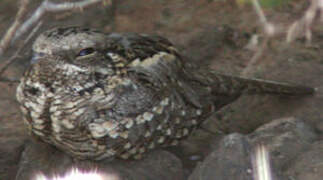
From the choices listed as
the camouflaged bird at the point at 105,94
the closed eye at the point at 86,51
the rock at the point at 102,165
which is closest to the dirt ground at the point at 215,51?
the rock at the point at 102,165

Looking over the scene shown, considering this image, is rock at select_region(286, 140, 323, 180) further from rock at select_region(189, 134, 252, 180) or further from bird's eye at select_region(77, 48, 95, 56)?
bird's eye at select_region(77, 48, 95, 56)

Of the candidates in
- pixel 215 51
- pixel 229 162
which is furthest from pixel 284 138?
pixel 215 51

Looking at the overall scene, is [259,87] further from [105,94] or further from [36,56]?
[36,56]

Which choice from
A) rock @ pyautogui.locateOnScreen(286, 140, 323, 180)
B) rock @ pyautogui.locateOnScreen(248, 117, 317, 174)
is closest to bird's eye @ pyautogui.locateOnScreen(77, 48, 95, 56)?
rock @ pyautogui.locateOnScreen(248, 117, 317, 174)

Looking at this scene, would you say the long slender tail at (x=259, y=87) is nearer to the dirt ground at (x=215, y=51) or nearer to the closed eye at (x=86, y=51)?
the dirt ground at (x=215, y=51)

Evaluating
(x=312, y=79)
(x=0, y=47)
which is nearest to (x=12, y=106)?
(x=0, y=47)
